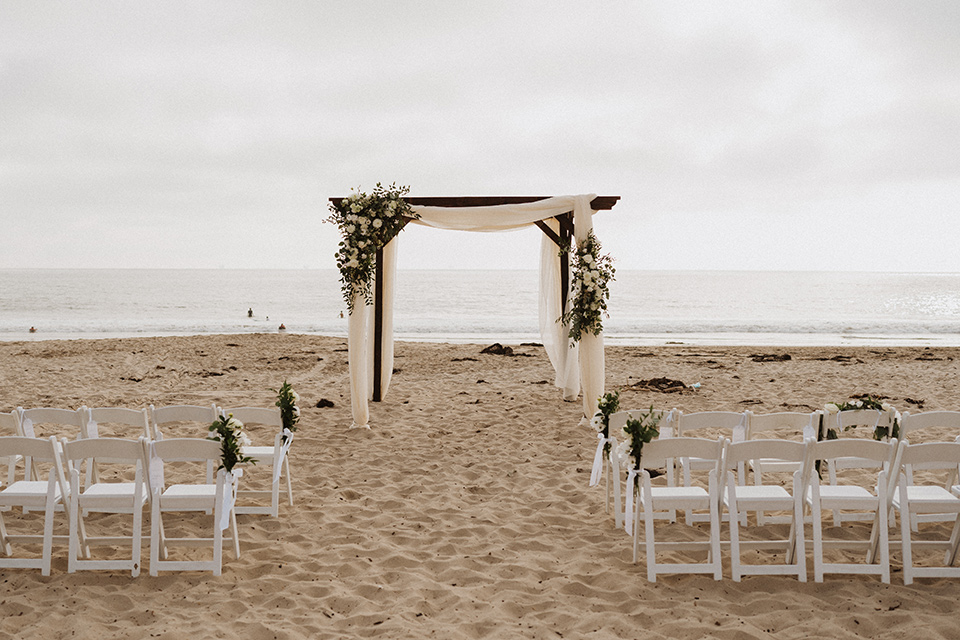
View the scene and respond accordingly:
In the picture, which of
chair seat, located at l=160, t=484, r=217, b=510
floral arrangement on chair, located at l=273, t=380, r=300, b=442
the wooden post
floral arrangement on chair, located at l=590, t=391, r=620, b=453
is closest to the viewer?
chair seat, located at l=160, t=484, r=217, b=510

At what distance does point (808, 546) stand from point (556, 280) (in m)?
Answer: 5.36

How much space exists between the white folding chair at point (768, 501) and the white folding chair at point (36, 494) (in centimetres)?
389

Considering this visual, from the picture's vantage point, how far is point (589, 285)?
755 cm

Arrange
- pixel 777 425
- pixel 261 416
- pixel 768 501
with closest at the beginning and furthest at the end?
pixel 768 501 → pixel 777 425 → pixel 261 416

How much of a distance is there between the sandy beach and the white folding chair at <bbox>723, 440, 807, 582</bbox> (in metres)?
0.11

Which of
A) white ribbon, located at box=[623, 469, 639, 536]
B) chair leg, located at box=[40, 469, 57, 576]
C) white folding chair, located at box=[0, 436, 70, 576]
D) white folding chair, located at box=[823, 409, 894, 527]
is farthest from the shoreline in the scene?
chair leg, located at box=[40, 469, 57, 576]

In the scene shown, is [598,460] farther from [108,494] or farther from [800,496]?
[108,494]

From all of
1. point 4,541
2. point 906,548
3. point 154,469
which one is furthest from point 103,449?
point 906,548

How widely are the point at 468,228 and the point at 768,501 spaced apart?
214 inches

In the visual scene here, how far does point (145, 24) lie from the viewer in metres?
11.6

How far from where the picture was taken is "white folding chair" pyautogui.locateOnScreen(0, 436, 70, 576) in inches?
141

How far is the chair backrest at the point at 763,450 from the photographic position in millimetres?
3486

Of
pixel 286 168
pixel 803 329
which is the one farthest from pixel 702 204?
pixel 286 168

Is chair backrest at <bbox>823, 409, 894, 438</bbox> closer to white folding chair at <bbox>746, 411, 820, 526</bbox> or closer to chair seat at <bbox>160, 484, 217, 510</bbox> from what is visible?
white folding chair at <bbox>746, 411, 820, 526</bbox>
